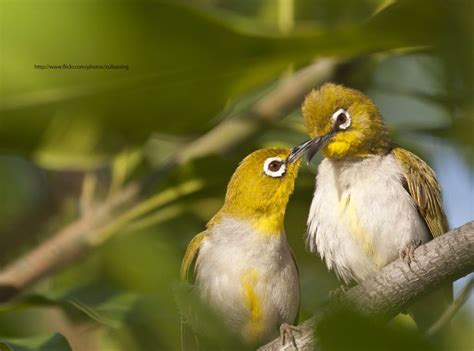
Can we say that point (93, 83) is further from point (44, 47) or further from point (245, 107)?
point (245, 107)

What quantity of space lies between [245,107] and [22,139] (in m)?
0.34

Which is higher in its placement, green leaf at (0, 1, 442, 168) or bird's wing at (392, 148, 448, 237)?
green leaf at (0, 1, 442, 168)

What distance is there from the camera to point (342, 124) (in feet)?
2.87

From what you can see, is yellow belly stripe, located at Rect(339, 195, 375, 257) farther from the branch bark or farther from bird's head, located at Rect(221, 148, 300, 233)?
the branch bark

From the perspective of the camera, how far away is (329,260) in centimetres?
85

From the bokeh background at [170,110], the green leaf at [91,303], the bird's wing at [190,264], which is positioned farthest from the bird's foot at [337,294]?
the green leaf at [91,303]

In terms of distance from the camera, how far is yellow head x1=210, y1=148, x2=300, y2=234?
915 mm

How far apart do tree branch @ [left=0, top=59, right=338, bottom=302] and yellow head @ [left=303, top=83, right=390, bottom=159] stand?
4cm

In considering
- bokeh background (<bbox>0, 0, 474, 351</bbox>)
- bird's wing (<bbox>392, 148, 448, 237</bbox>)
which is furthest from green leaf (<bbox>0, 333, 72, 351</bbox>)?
bird's wing (<bbox>392, 148, 448, 237</bbox>)

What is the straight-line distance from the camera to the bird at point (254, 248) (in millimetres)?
889

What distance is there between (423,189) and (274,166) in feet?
0.65

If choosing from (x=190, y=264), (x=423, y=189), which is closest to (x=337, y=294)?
(x=190, y=264)

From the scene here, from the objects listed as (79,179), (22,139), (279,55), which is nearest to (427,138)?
(279,55)

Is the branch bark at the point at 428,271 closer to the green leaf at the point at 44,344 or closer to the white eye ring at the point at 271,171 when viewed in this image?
the green leaf at the point at 44,344
